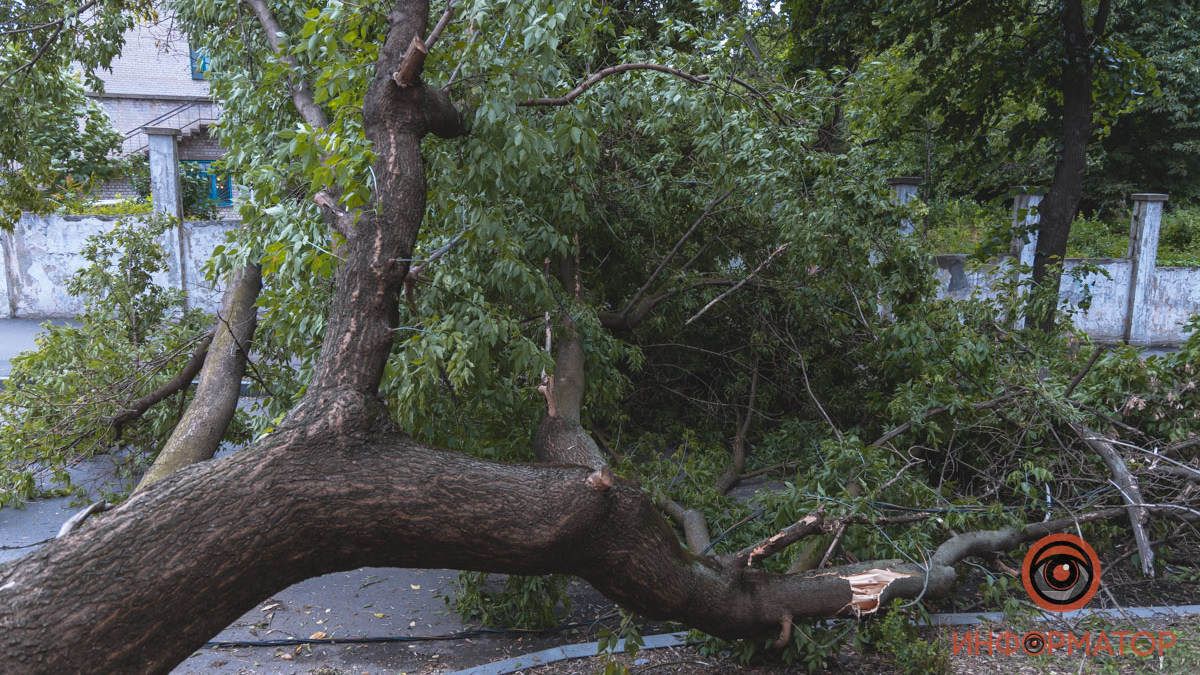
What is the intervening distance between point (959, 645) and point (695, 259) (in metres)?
3.70

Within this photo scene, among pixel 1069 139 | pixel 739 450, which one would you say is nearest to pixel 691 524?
pixel 739 450

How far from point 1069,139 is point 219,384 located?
7.71 meters

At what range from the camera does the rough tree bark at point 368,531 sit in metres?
2.41

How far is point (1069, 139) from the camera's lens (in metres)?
8.46

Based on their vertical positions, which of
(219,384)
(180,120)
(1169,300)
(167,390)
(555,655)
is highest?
(180,120)

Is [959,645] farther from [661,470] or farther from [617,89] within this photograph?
[617,89]

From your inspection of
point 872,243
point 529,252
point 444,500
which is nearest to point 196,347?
point 529,252

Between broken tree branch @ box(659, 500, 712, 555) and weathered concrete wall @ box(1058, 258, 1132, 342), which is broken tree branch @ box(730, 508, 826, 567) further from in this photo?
weathered concrete wall @ box(1058, 258, 1132, 342)

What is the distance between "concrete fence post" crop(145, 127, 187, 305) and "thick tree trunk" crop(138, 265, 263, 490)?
6524 millimetres

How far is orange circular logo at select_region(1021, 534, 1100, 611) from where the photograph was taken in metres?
4.52

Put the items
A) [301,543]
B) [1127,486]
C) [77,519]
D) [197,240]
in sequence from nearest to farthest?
[77,519], [301,543], [1127,486], [197,240]

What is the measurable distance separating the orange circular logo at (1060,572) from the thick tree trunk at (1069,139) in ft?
13.3

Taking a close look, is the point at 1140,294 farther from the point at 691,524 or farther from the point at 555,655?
the point at 555,655

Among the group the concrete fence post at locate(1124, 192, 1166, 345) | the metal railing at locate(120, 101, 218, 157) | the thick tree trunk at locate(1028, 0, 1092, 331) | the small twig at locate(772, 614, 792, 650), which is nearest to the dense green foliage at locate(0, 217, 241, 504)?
the small twig at locate(772, 614, 792, 650)
